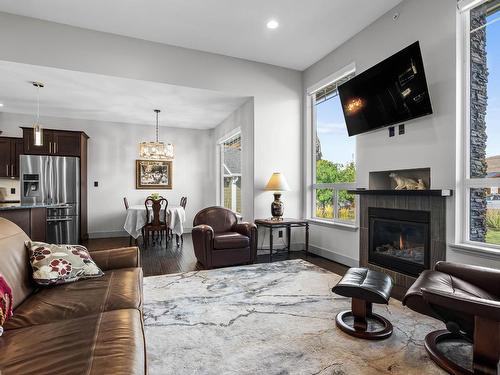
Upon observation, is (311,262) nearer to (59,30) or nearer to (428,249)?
(428,249)

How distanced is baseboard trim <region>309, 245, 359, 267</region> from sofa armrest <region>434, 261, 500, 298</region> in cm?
187

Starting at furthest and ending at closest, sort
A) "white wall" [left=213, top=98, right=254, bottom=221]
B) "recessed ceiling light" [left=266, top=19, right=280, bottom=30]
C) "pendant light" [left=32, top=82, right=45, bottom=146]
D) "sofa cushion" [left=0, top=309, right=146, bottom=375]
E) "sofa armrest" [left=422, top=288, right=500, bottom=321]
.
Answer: "white wall" [left=213, top=98, right=254, bottom=221] → "recessed ceiling light" [left=266, top=19, right=280, bottom=30] → "pendant light" [left=32, top=82, right=45, bottom=146] → "sofa armrest" [left=422, top=288, right=500, bottom=321] → "sofa cushion" [left=0, top=309, right=146, bottom=375]

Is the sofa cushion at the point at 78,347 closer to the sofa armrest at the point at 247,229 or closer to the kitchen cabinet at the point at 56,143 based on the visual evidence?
the sofa armrest at the point at 247,229

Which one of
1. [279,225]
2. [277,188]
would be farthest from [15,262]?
[277,188]

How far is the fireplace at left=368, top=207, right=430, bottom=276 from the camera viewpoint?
2990mm

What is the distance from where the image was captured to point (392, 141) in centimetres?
343

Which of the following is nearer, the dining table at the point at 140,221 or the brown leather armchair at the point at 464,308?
the brown leather armchair at the point at 464,308

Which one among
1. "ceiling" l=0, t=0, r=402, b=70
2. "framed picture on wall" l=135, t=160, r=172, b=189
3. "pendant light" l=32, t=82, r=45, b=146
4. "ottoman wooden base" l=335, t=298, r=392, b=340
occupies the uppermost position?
"ceiling" l=0, t=0, r=402, b=70

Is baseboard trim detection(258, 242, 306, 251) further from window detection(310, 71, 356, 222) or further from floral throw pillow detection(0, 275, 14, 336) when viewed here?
floral throw pillow detection(0, 275, 14, 336)

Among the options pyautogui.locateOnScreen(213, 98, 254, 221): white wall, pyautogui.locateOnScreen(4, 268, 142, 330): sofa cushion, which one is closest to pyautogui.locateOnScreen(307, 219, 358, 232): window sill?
pyautogui.locateOnScreen(213, 98, 254, 221): white wall

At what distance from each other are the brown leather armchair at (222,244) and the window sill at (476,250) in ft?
7.71

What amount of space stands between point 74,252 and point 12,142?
5.34m

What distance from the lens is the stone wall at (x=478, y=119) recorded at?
267cm

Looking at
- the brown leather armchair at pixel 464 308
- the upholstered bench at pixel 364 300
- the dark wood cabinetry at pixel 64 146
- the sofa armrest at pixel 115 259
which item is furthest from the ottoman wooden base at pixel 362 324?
the dark wood cabinetry at pixel 64 146
